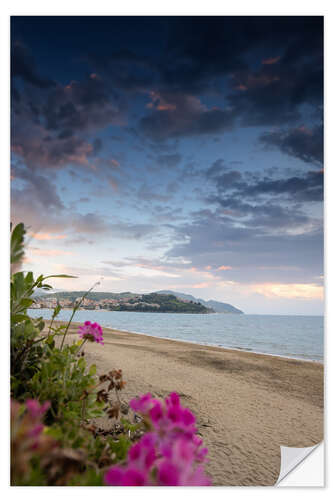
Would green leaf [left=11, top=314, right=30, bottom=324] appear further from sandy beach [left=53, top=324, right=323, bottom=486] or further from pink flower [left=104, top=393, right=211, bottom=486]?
sandy beach [left=53, top=324, right=323, bottom=486]

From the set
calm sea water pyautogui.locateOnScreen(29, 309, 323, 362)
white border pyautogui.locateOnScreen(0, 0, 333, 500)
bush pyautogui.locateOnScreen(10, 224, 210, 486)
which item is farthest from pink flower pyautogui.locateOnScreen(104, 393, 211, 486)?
white border pyautogui.locateOnScreen(0, 0, 333, 500)

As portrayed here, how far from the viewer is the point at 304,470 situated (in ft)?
5.65

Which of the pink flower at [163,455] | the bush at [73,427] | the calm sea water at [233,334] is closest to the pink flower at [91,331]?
the bush at [73,427]

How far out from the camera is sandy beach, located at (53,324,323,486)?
6.09ft

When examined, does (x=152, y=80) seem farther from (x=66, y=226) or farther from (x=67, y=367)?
(x=67, y=367)

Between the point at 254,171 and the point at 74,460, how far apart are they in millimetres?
3088

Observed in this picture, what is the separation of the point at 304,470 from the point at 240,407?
56.5 inches

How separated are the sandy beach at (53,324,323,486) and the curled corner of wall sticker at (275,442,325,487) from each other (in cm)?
8
